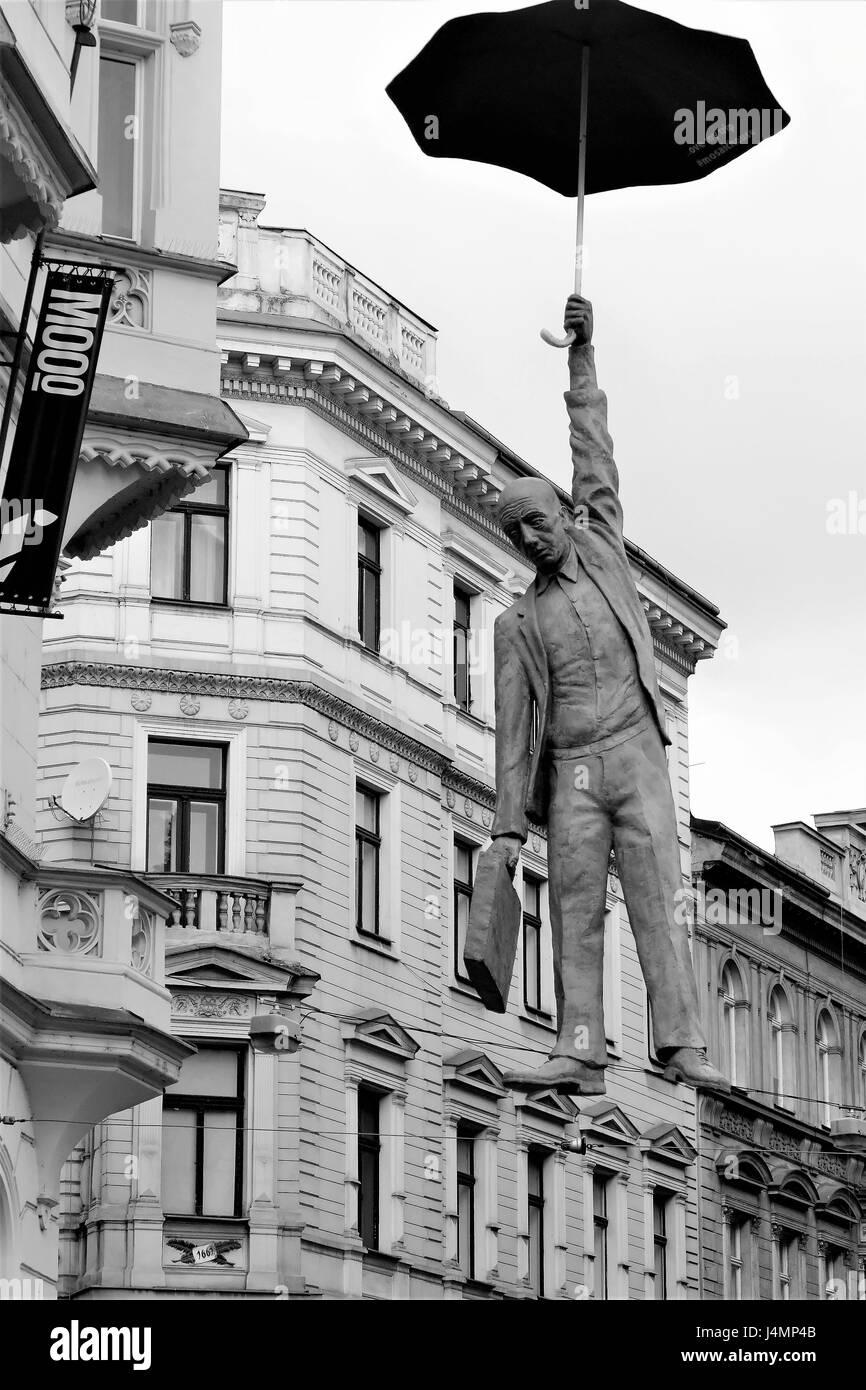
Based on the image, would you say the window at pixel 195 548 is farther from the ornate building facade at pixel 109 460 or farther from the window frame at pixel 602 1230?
the ornate building facade at pixel 109 460

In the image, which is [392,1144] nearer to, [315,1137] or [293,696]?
[315,1137]

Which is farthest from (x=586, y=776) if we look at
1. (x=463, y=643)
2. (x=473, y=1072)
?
(x=463, y=643)

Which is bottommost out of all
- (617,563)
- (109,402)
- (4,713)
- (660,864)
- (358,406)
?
(660,864)

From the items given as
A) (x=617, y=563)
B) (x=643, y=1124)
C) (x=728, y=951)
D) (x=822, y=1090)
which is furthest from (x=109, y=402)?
(x=822, y=1090)

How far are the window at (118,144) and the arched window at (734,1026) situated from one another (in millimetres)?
29019

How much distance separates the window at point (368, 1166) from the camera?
37.5m

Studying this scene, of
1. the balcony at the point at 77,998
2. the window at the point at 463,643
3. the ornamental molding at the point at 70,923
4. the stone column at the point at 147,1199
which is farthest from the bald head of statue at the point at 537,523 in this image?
the window at the point at 463,643

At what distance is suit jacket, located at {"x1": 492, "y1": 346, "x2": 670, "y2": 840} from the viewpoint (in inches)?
461

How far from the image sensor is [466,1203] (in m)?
39.6

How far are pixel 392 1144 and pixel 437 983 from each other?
264 cm

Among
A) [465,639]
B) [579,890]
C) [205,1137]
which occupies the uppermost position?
[465,639]

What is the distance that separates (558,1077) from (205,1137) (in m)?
25.4

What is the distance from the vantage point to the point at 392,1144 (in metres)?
38.2

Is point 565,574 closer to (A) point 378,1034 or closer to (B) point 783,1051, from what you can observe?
(A) point 378,1034
